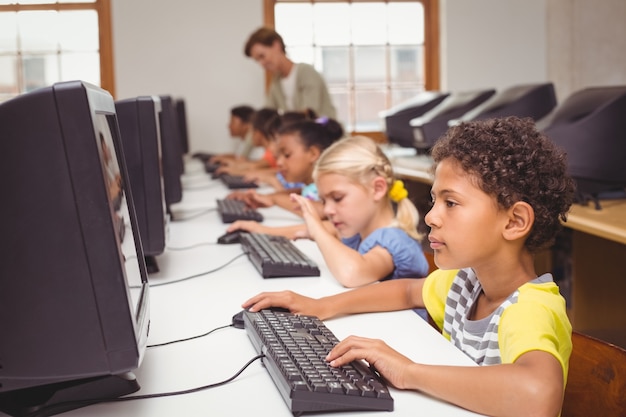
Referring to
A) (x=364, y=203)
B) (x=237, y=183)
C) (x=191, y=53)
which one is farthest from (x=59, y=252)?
(x=191, y=53)

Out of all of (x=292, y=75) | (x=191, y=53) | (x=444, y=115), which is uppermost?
(x=191, y=53)

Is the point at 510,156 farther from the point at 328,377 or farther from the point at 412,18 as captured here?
the point at 412,18

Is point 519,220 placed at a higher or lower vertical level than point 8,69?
lower

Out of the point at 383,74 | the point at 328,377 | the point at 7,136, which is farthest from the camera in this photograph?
the point at 383,74

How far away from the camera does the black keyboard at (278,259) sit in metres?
1.75

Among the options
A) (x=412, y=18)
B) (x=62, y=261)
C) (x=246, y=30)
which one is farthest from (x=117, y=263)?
(x=412, y=18)

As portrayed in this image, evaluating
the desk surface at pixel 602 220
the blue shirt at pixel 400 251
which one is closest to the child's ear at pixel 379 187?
the blue shirt at pixel 400 251

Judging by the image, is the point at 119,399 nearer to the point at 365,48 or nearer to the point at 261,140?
the point at 261,140

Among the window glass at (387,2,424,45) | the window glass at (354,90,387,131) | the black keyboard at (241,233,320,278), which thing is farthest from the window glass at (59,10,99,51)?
the black keyboard at (241,233,320,278)

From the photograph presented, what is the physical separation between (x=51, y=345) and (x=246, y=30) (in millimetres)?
5640

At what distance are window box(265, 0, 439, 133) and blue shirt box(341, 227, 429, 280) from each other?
481 cm

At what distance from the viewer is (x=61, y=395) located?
3.17 feet

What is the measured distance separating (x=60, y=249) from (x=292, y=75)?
3.77 meters

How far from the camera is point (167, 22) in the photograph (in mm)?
6242
